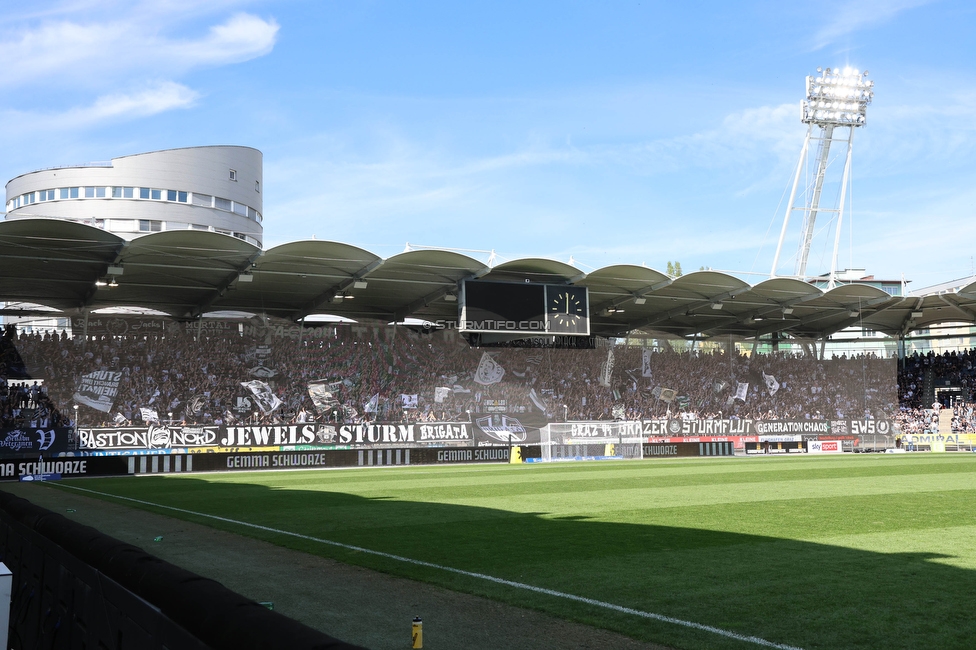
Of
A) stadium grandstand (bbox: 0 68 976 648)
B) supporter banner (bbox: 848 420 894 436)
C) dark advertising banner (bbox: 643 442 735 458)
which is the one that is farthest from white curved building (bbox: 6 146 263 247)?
supporter banner (bbox: 848 420 894 436)

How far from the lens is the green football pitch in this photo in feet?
23.0

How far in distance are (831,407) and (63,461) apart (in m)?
43.6

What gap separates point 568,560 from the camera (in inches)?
409

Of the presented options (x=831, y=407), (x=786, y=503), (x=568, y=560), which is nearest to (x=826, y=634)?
(x=568, y=560)

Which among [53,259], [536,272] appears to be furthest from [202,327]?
[536,272]

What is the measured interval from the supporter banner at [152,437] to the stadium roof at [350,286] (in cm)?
665

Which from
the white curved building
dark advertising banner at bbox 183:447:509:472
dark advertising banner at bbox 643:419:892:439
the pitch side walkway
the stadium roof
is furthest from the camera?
the white curved building

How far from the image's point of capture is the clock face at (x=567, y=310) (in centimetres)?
4091

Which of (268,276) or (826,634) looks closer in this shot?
(826,634)

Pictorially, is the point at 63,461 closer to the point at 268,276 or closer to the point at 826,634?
the point at 268,276

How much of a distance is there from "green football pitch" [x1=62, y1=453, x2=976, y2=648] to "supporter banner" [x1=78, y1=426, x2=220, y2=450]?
42.9ft

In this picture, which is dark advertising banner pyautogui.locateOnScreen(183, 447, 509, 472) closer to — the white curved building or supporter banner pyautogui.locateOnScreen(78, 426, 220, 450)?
supporter banner pyautogui.locateOnScreen(78, 426, 220, 450)

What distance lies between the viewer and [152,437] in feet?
123

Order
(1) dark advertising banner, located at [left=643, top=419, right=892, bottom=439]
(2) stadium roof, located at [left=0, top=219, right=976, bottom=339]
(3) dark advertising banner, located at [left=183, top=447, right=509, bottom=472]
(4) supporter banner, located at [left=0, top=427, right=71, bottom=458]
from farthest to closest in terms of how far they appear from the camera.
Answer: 1. (1) dark advertising banner, located at [left=643, top=419, right=892, bottom=439]
2. (2) stadium roof, located at [left=0, top=219, right=976, bottom=339]
3. (3) dark advertising banner, located at [left=183, top=447, right=509, bottom=472]
4. (4) supporter banner, located at [left=0, top=427, right=71, bottom=458]
